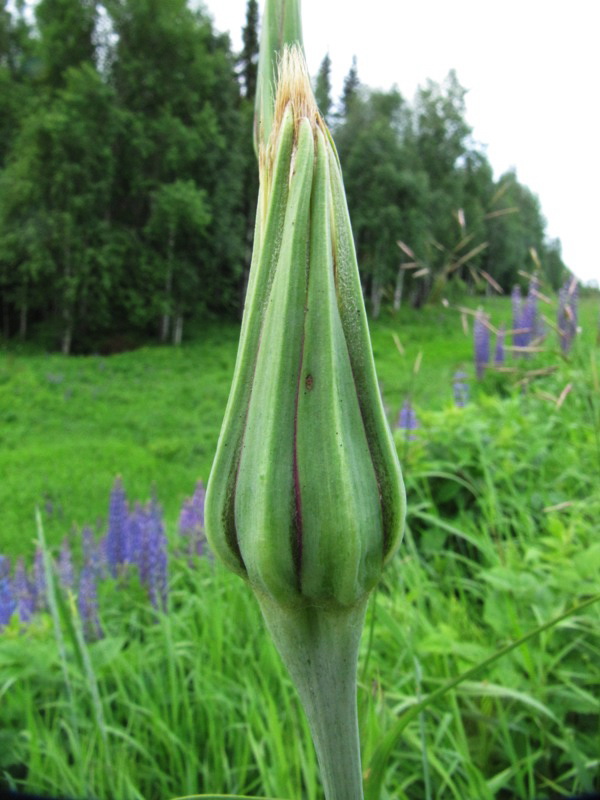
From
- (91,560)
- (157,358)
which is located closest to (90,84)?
(157,358)

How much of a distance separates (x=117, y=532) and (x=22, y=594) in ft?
0.97

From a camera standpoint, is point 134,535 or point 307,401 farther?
point 134,535

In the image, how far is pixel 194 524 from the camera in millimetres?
1873

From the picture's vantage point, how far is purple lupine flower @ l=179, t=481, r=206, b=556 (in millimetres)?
1846

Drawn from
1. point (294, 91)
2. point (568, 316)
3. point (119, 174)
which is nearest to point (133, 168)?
point (119, 174)

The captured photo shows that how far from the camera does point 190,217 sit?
438 inches

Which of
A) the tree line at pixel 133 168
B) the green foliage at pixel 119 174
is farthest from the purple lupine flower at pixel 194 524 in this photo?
the green foliage at pixel 119 174

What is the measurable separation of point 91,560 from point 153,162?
11.3 m

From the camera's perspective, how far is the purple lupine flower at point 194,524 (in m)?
1.85

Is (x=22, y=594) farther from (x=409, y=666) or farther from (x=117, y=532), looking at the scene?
(x=409, y=666)

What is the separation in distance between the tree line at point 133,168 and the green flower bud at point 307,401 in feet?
31.8

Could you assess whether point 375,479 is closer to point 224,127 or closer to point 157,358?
point 157,358

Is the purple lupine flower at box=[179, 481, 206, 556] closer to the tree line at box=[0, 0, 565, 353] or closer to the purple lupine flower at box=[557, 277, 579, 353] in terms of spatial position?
the purple lupine flower at box=[557, 277, 579, 353]

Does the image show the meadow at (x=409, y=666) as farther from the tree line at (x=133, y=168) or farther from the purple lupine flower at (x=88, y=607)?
the tree line at (x=133, y=168)
